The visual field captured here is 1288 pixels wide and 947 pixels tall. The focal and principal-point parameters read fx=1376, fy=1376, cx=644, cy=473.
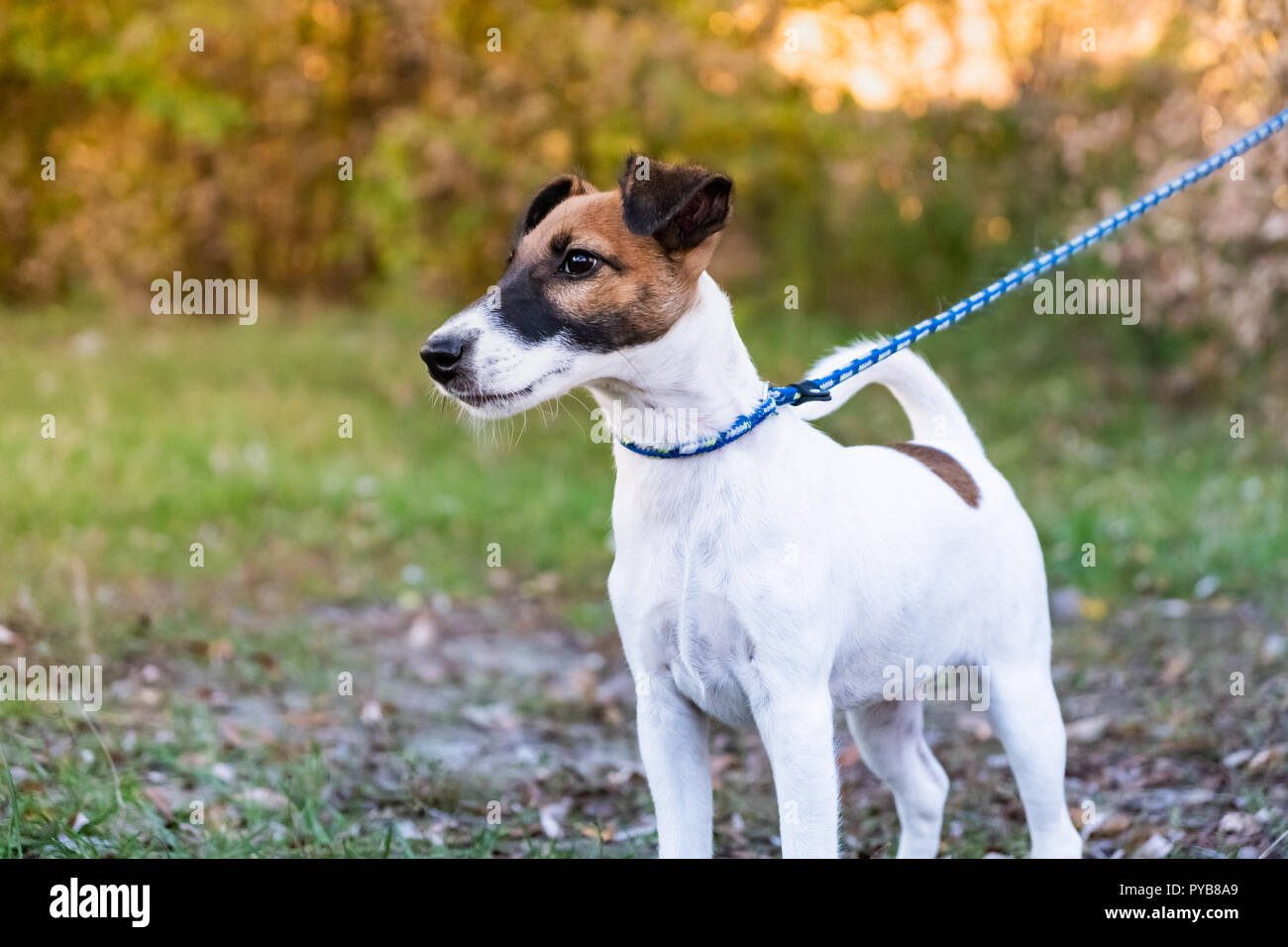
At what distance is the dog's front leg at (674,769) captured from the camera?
326 cm

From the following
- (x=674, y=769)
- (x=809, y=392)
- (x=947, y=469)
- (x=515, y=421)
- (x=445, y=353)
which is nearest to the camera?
(x=445, y=353)

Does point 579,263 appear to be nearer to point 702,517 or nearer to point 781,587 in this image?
point 702,517

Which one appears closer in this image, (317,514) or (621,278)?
(621,278)

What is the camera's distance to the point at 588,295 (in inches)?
124

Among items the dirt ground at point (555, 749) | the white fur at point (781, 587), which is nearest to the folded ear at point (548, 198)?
the white fur at point (781, 587)

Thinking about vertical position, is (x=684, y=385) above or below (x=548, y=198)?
below

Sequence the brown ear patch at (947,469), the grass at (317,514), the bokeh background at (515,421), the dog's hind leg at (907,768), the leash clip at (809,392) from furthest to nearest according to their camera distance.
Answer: the bokeh background at (515,421)
the grass at (317,514)
the dog's hind leg at (907,768)
the brown ear patch at (947,469)
the leash clip at (809,392)

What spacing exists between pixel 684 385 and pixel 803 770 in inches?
36.1

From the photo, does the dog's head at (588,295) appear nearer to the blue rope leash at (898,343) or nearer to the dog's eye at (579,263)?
the dog's eye at (579,263)

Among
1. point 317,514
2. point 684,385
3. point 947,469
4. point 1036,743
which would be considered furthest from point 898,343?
point 317,514

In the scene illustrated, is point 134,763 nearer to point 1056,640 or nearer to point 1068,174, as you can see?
point 1056,640

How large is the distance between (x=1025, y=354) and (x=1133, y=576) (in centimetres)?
479

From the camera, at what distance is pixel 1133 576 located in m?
7.12

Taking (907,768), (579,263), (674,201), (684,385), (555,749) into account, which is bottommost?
(907,768)
